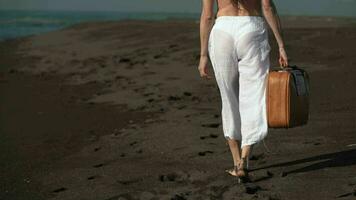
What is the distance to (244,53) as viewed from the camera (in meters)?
5.10

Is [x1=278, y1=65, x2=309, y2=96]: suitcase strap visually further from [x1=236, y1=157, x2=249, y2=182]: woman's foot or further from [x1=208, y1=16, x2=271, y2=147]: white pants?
[x1=236, y1=157, x2=249, y2=182]: woman's foot

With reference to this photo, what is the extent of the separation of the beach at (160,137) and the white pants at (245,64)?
0.47 meters

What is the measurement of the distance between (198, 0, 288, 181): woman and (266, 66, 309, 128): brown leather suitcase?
80mm

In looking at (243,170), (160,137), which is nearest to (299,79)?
(243,170)

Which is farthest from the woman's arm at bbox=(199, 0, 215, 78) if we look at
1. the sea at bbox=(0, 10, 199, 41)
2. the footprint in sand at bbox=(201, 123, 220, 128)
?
the sea at bbox=(0, 10, 199, 41)

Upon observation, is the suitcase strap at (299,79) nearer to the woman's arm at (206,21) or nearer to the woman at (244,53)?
the woman at (244,53)

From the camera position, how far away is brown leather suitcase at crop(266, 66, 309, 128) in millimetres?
5020

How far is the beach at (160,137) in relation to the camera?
5.27 meters

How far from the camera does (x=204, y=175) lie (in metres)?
5.53

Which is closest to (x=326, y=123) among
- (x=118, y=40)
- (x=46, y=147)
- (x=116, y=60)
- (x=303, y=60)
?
(x=46, y=147)

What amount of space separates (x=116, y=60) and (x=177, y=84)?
6.09m

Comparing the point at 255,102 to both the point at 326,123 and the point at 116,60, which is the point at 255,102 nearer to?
the point at 326,123

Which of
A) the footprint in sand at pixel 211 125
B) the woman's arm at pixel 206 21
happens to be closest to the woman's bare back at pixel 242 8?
the woman's arm at pixel 206 21

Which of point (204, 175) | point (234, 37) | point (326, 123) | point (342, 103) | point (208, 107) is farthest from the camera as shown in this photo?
point (208, 107)
